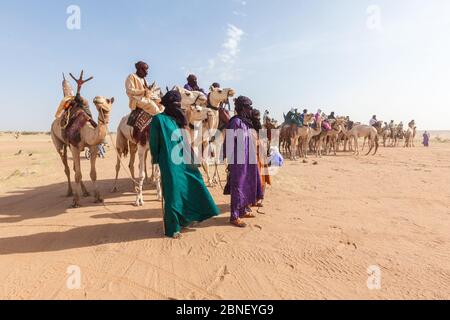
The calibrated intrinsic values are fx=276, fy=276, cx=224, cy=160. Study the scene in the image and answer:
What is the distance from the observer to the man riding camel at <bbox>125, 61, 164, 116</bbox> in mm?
6020

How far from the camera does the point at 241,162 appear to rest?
4.92 meters

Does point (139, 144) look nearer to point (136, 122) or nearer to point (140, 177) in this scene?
point (136, 122)

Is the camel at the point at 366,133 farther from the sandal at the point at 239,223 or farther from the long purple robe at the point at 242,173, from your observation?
the sandal at the point at 239,223

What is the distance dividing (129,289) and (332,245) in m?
2.95

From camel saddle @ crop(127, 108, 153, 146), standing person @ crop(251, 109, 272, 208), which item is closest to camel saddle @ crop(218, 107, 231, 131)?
camel saddle @ crop(127, 108, 153, 146)

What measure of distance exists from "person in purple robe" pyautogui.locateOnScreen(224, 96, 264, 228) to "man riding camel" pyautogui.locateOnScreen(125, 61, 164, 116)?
81.3 inches

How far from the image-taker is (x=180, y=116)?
4508 mm

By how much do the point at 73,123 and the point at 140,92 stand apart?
180 cm

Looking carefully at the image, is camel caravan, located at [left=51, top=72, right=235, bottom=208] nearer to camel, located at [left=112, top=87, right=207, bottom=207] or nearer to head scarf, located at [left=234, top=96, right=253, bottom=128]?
camel, located at [left=112, top=87, right=207, bottom=207]

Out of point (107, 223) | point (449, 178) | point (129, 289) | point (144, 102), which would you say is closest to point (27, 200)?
point (107, 223)

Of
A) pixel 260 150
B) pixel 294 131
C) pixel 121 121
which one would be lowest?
pixel 260 150

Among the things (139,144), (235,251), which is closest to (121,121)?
(139,144)

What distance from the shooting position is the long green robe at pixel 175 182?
4.29 m

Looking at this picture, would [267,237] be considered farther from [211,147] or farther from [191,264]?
[211,147]
